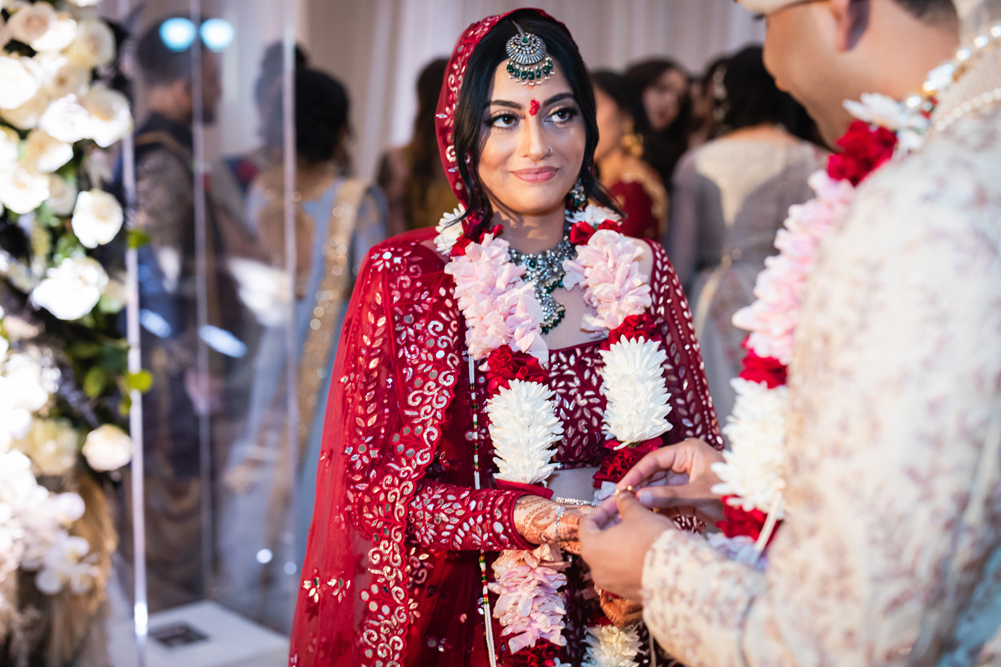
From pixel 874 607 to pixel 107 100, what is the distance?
2.19m

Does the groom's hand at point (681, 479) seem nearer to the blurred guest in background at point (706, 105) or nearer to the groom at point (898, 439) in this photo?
the groom at point (898, 439)

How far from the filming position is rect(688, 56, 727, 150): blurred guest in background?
4.40 meters

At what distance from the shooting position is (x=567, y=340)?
1650 millimetres

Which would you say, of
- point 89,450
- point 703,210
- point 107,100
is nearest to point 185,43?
point 107,100

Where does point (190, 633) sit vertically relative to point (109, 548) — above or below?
below

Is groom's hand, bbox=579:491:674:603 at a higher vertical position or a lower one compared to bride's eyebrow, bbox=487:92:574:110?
lower

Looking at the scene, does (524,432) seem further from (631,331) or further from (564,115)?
(564,115)

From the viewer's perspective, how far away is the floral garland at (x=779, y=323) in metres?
0.98

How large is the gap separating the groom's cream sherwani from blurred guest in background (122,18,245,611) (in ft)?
9.85

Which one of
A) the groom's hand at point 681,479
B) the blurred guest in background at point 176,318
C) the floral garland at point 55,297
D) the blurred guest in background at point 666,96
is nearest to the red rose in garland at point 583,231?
the groom's hand at point 681,479

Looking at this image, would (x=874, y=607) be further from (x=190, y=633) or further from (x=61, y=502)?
(x=190, y=633)

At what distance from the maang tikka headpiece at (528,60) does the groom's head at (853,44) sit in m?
0.48

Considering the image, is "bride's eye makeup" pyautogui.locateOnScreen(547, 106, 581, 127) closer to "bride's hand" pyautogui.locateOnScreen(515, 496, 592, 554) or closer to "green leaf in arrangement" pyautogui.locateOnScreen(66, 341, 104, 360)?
"bride's hand" pyautogui.locateOnScreen(515, 496, 592, 554)

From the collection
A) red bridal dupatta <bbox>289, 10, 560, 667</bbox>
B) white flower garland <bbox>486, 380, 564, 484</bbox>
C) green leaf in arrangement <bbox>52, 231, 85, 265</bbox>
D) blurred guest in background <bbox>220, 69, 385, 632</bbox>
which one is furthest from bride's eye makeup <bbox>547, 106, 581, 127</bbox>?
blurred guest in background <bbox>220, 69, 385, 632</bbox>
